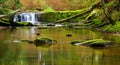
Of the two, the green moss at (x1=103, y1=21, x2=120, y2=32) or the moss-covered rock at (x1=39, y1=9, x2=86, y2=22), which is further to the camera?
the moss-covered rock at (x1=39, y1=9, x2=86, y2=22)

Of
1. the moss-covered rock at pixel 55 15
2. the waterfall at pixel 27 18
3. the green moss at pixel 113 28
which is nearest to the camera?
the green moss at pixel 113 28

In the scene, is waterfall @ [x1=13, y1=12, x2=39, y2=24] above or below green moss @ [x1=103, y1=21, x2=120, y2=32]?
above

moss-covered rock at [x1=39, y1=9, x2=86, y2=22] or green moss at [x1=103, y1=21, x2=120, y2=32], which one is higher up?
moss-covered rock at [x1=39, y1=9, x2=86, y2=22]

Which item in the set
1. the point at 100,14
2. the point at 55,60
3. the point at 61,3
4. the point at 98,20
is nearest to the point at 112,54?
the point at 55,60

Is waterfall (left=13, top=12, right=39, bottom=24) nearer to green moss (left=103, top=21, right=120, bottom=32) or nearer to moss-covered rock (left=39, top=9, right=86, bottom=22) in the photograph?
moss-covered rock (left=39, top=9, right=86, bottom=22)

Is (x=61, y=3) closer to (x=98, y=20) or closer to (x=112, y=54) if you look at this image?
(x=98, y=20)

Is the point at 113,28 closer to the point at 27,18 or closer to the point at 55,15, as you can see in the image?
the point at 55,15

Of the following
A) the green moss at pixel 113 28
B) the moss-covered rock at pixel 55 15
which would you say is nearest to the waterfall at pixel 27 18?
the moss-covered rock at pixel 55 15

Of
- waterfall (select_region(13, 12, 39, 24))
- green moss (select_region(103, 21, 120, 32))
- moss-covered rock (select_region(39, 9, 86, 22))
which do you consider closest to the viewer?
green moss (select_region(103, 21, 120, 32))

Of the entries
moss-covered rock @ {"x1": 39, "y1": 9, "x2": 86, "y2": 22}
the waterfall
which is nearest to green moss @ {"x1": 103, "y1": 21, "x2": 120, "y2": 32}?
moss-covered rock @ {"x1": 39, "y1": 9, "x2": 86, "y2": 22}

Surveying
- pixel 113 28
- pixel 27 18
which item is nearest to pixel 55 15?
pixel 27 18

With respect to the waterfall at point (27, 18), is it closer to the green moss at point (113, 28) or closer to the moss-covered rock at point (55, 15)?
the moss-covered rock at point (55, 15)

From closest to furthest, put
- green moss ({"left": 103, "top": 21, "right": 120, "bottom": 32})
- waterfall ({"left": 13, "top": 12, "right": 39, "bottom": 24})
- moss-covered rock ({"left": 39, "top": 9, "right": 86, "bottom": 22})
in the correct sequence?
1. green moss ({"left": 103, "top": 21, "right": 120, "bottom": 32})
2. moss-covered rock ({"left": 39, "top": 9, "right": 86, "bottom": 22})
3. waterfall ({"left": 13, "top": 12, "right": 39, "bottom": 24})

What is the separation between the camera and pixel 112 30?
3338cm
